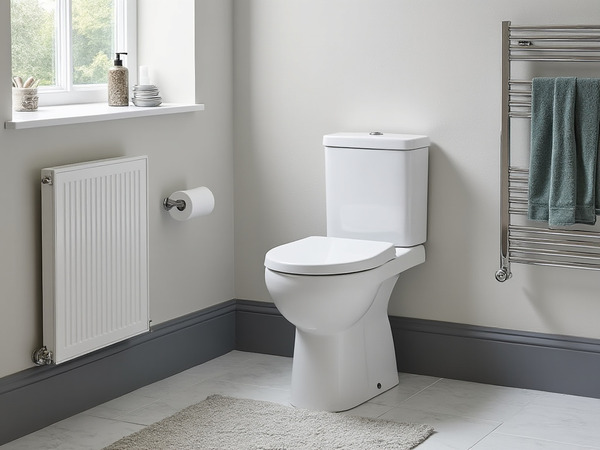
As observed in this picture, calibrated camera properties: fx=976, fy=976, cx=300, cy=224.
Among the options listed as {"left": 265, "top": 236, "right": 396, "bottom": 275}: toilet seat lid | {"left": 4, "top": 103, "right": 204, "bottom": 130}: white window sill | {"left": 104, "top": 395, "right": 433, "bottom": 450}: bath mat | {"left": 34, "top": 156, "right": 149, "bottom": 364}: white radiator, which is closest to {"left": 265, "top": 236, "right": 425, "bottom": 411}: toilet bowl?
{"left": 265, "top": 236, "right": 396, "bottom": 275}: toilet seat lid

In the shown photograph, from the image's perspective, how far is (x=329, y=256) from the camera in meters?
2.98

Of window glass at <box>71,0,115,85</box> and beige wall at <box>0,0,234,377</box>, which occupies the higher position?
window glass at <box>71,0,115,85</box>

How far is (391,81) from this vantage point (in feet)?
11.0

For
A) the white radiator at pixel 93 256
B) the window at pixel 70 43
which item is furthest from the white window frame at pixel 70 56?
the white radiator at pixel 93 256

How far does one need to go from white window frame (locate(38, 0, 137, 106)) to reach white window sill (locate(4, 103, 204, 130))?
38 millimetres

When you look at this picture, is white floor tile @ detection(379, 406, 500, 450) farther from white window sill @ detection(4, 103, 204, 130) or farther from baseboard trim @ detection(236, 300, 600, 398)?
white window sill @ detection(4, 103, 204, 130)

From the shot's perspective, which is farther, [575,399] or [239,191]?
[239,191]

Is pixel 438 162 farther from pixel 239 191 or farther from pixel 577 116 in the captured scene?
pixel 239 191

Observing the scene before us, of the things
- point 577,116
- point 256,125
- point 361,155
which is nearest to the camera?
point 577,116

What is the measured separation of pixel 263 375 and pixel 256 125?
93 centimetres

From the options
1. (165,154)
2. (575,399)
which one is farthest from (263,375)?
(575,399)

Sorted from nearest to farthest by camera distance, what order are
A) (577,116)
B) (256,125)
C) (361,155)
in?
(577,116) < (361,155) < (256,125)

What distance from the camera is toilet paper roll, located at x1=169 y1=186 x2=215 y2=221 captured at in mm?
3266

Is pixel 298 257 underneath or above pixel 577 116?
underneath
